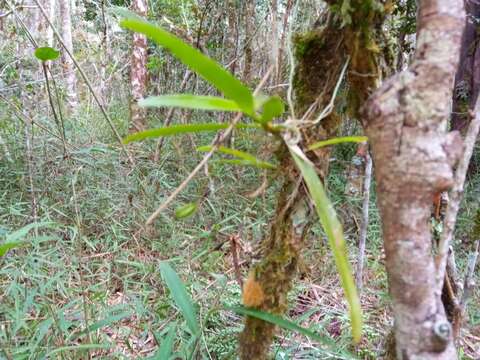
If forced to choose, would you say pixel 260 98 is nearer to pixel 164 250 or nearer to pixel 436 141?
pixel 436 141

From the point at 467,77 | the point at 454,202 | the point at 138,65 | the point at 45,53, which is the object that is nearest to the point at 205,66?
the point at 454,202

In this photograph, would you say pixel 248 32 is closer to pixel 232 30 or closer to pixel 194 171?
pixel 232 30

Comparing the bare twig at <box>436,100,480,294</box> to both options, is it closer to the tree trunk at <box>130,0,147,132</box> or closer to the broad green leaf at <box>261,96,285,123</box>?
the broad green leaf at <box>261,96,285,123</box>

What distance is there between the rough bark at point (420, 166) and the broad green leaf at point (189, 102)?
0.46 ft

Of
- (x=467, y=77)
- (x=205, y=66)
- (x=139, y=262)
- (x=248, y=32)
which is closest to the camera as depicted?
(x=205, y=66)

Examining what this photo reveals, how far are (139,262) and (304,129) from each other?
112 centimetres

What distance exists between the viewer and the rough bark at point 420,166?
0.35 m

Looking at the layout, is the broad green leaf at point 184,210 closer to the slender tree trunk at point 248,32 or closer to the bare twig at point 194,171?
the bare twig at point 194,171

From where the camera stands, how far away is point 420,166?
1.15 feet

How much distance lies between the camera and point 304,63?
1.84ft

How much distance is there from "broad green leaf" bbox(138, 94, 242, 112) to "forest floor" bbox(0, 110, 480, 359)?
29 cm

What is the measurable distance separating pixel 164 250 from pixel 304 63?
45.0 inches

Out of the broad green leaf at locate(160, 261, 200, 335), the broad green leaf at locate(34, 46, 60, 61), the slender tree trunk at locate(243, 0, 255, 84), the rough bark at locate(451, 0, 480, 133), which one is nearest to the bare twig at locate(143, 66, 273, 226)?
the broad green leaf at locate(160, 261, 200, 335)

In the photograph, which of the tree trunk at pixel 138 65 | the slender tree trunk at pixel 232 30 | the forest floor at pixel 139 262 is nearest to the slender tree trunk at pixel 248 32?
the slender tree trunk at pixel 232 30
